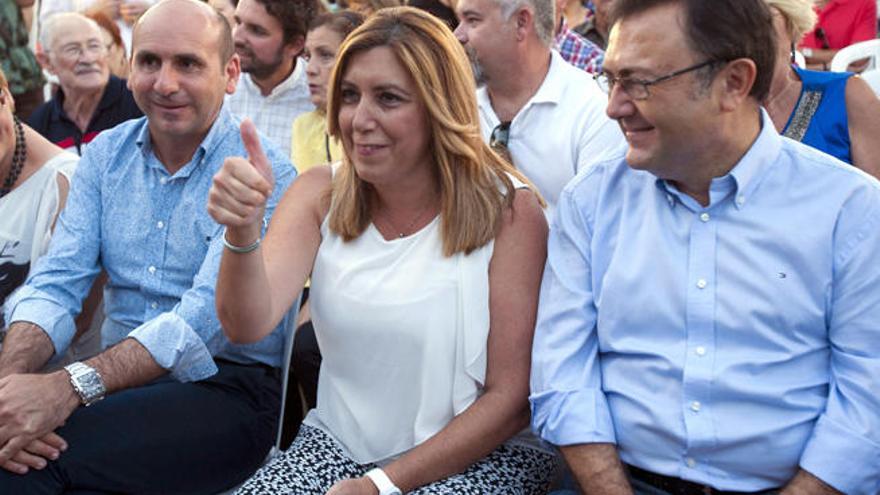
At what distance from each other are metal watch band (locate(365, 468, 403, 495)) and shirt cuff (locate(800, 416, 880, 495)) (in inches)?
36.7

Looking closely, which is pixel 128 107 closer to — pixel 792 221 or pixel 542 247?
pixel 542 247

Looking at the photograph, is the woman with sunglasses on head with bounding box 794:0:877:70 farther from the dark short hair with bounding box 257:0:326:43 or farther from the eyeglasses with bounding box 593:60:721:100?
the eyeglasses with bounding box 593:60:721:100

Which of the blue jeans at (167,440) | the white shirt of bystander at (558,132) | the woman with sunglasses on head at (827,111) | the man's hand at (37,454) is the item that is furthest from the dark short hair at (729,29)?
the man's hand at (37,454)

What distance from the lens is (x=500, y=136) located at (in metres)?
3.99

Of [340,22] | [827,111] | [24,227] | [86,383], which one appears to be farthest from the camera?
[340,22]

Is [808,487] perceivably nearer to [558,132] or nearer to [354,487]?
[354,487]

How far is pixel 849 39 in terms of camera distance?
23.9ft

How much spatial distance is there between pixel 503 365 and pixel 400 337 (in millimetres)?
268

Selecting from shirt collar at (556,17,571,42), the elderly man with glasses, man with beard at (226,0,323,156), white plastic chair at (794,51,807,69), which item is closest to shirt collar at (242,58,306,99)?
man with beard at (226,0,323,156)

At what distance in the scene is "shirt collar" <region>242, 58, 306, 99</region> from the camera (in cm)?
542

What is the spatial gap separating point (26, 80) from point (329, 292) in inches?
195

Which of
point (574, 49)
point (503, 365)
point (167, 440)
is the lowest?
point (167, 440)

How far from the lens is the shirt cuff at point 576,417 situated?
101 inches

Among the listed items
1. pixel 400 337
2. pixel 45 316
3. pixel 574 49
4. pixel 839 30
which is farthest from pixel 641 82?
pixel 839 30
